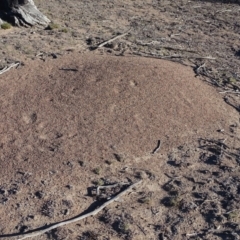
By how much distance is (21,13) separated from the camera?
11.5m

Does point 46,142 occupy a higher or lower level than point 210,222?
higher

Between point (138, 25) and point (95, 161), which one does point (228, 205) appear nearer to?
point (95, 161)

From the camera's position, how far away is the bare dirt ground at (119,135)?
19.4ft

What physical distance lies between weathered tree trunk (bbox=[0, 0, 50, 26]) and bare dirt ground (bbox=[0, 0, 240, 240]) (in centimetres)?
33

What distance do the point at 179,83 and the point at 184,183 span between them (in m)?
2.41

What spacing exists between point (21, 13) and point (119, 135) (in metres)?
5.25

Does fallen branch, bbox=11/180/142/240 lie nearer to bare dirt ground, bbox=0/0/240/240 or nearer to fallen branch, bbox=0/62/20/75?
bare dirt ground, bbox=0/0/240/240

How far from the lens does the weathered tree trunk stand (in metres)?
11.5

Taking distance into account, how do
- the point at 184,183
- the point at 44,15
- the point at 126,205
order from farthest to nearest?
the point at 44,15 < the point at 184,183 < the point at 126,205

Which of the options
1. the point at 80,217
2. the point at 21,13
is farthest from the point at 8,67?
the point at 80,217

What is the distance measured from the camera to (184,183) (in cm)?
654

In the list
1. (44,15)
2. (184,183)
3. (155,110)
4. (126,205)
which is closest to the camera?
(126,205)

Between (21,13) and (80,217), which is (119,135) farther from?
(21,13)

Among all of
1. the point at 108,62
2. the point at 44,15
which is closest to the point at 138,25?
the point at 44,15
